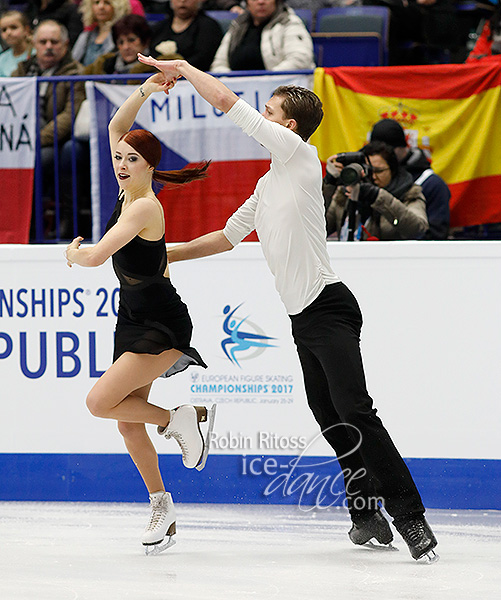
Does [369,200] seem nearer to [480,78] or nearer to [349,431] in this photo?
[480,78]

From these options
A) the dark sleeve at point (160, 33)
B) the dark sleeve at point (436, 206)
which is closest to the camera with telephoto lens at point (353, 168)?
the dark sleeve at point (436, 206)

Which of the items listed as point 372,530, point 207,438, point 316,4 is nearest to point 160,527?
point 207,438

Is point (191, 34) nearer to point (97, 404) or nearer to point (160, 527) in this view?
point (97, 404)

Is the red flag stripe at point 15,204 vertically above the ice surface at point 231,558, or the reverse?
the red flag stripe at point 15,204

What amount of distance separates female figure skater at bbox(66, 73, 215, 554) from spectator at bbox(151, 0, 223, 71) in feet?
9.30

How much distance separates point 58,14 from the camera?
7539 mm

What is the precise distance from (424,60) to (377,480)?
4318mm

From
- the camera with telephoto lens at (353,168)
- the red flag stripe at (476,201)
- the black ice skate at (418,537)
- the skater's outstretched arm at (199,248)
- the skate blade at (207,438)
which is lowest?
the black ice skate at (418,537)

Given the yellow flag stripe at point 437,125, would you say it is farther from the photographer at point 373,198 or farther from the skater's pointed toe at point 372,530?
the skater's pointed toe at point 372,530

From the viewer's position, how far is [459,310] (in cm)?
421

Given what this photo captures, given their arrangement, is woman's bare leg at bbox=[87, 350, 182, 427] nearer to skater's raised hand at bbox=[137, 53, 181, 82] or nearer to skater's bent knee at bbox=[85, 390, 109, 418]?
skater's bent knee at bbox=[85, 390, 109, 418]

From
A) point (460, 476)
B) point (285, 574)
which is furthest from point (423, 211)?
point (285, 574)

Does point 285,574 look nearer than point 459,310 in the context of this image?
Yes

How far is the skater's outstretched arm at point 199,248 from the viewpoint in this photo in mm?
3666
